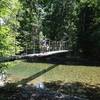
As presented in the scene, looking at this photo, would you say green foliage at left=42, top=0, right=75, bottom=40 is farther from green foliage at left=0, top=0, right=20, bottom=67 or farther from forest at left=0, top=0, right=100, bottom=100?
green foliage at left=0, top=0, right=20, bottom=67

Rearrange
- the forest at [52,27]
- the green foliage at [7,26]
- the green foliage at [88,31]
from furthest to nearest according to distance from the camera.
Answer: the green foliage at [88,31] < the forest at [52,27] < the green foliage at [7,26]

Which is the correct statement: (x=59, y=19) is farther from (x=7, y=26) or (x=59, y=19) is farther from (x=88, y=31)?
(x=7, y=26)

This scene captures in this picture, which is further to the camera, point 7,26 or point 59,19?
point 59,19

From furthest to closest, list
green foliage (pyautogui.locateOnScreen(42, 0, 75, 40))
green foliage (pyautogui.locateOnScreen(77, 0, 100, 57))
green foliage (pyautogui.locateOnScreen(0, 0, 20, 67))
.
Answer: green foliage (pyautogui.locateOnScreen(42, 0, 75, 40)) < green foliage (pyautogui.locateOnScreen(77, 0, 100, 57)) < green foliage (pyautogui.locateOnScreen(0, 0, 20, 67))

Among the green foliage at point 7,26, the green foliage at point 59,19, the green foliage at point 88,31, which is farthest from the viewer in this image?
the green foliage at point 59,19

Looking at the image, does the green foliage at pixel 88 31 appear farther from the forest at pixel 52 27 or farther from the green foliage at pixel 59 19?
the green foliage at pixel 59 19

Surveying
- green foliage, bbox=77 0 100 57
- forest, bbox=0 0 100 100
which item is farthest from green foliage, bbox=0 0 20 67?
green foliage, bbox=77 0 100 57

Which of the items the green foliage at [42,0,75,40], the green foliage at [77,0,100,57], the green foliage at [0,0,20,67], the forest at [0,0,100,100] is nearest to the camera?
the green foliage at [0,0,20,67]

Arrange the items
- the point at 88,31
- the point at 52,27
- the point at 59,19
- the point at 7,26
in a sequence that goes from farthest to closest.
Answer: the point at 52,27, the point at 59,19, the point at 88,31, the point at 7,26

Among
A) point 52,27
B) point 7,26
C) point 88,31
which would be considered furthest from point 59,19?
point 7,26

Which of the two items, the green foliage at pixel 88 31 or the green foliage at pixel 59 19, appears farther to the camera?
the green foliage at pixel 59 19

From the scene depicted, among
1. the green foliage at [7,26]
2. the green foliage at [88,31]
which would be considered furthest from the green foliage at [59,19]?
the green foliage at [7,26]

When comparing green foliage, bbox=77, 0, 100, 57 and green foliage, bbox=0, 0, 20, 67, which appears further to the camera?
green foliage, bbox=77, 0, 100, 57

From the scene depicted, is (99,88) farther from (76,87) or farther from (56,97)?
(56,97)
